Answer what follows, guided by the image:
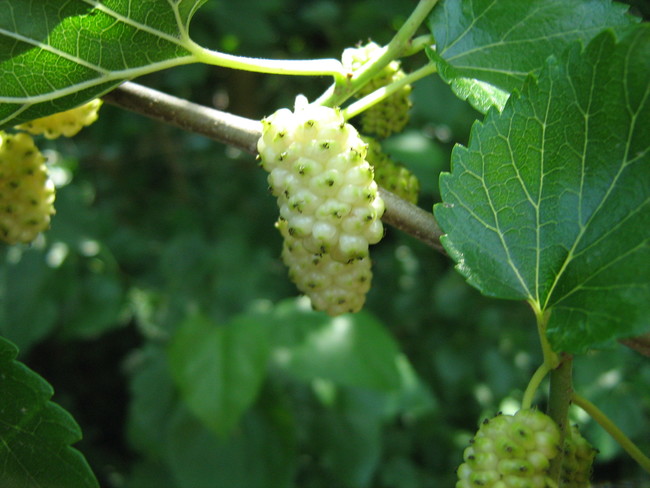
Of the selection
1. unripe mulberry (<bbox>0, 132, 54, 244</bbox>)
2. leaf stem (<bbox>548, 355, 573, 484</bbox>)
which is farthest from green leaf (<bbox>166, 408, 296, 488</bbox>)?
leaf stem (<bbox>548, 355, 573, 484</bbox>)

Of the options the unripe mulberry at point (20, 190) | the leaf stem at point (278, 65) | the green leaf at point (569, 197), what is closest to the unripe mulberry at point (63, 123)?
the unripe mulberry at point (20, 190)

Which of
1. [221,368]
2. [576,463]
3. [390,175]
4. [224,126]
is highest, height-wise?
[224,126]

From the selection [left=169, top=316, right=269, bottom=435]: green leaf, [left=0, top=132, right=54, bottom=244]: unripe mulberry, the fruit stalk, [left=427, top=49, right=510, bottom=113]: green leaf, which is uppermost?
[left=0, top=132, right=54, bottom=244]: unripe mulberry

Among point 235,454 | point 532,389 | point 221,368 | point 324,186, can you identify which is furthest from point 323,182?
point 235,454

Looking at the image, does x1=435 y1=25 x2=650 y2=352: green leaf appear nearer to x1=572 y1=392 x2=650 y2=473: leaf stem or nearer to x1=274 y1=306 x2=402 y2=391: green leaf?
x1=572 y1=392 x2=650 y2=473: leaf stem

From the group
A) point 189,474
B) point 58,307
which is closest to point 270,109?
point 58,307

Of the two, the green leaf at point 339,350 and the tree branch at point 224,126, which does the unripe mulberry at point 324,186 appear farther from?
the green leaf at point 339,350

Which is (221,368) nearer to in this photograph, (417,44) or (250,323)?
(250,323)
